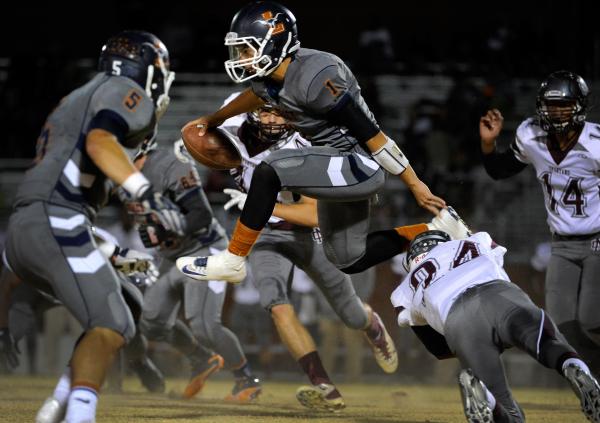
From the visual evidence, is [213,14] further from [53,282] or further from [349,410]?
[53,282]

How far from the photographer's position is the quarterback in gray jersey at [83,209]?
4.59 m

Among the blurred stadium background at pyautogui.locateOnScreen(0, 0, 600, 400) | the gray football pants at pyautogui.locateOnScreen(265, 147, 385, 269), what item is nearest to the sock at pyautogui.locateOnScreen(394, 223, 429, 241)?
the gray football pants at pyautogui.locateOnScreen(265, 147, 385, 269)

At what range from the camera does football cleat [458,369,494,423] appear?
456cm

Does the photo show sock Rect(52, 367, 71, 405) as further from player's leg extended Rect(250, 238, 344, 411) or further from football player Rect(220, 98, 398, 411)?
football player Rect(220, 98, 398, 411)

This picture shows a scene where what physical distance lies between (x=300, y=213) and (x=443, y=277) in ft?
7.45

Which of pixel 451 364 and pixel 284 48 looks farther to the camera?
pixel 451 364

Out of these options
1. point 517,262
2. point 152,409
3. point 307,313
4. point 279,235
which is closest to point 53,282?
point 152,409

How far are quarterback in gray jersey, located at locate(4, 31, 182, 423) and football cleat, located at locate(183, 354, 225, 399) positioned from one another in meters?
3.48

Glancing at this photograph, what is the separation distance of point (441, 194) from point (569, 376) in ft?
25.3

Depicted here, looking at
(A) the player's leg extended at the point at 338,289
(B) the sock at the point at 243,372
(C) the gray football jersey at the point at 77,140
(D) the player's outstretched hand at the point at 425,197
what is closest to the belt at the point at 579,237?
(A) the player's leg extended at the point at 338,289

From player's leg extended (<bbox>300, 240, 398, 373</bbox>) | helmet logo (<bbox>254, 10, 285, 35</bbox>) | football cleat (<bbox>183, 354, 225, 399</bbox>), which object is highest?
helmet logo (<bbox>254, 10, 285, 35</bbox>)

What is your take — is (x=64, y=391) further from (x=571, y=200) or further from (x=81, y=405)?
(x=571, y=200)

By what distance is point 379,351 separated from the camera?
780 centimetres

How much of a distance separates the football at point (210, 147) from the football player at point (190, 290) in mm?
1356
